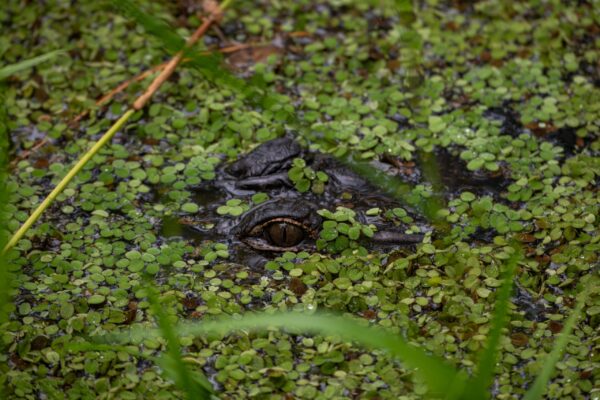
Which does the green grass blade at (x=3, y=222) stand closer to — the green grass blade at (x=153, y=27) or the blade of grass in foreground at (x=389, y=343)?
the blade of grass in foreground at (x=389, y=343)

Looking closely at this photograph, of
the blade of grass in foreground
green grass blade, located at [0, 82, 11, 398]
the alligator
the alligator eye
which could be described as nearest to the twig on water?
green grass blade, located at [0, 82, 11, 398]

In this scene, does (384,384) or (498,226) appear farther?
(498,226)

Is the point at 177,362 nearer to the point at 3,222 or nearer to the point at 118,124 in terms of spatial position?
the point at 3,222

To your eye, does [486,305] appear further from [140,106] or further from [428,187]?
[140,106]

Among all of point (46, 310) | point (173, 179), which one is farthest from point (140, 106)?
point (46, 310)

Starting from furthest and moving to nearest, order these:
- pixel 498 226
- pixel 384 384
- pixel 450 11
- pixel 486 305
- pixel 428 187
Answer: pixel 450 11, pixel 428 187, pixel 498 226, pixel 486 305, pixel 384 384

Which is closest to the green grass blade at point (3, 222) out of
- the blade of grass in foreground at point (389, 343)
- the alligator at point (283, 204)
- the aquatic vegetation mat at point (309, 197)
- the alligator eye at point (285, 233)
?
the aquatic vegetation mat at point (309, 197)
